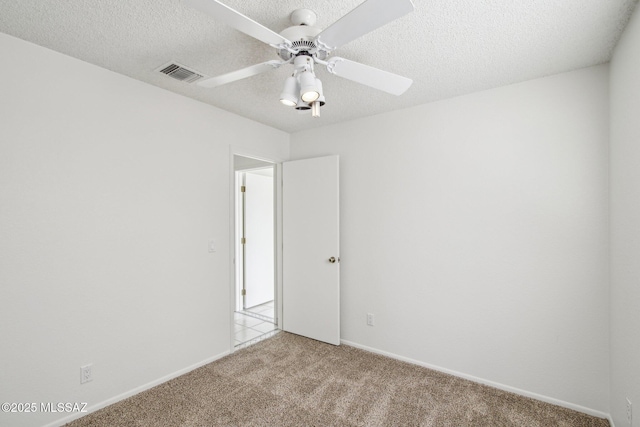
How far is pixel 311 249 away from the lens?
350 centimetres

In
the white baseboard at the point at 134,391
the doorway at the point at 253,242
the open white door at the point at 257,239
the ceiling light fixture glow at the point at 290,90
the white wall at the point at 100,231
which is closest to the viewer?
the ceiling light fixture glow at the point at 290,90

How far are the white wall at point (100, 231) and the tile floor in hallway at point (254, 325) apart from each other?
1.59 feet

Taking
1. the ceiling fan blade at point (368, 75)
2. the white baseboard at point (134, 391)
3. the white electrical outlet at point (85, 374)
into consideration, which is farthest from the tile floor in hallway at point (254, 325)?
the ceiling fan blade at point (368, 75)

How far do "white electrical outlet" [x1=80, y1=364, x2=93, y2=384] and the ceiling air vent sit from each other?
2.22 metres

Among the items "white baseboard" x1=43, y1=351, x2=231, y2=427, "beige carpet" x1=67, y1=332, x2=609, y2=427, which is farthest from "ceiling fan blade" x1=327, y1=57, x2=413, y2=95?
"white baseboard" x1=43, y1=351, x2=231, y2=427

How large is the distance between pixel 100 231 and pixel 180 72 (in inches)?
52.5

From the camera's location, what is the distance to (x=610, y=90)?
2.04m

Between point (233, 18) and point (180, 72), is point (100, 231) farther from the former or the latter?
point (233, 18)

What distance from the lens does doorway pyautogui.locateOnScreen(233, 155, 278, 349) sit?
14.7 feet

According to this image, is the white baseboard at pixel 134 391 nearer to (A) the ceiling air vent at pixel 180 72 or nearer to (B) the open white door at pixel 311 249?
(B) the open white door at pixel 311 249

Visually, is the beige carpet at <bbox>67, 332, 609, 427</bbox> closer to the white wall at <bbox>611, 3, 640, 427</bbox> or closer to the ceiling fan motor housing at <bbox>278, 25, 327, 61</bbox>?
the white wall at <bbox>611, 3, 640, 427</bbox>

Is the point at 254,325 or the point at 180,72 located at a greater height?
the point at 180,72

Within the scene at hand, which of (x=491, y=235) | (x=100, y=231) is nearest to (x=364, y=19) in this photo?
(x=491, y=235)

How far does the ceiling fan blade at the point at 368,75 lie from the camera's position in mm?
1610
